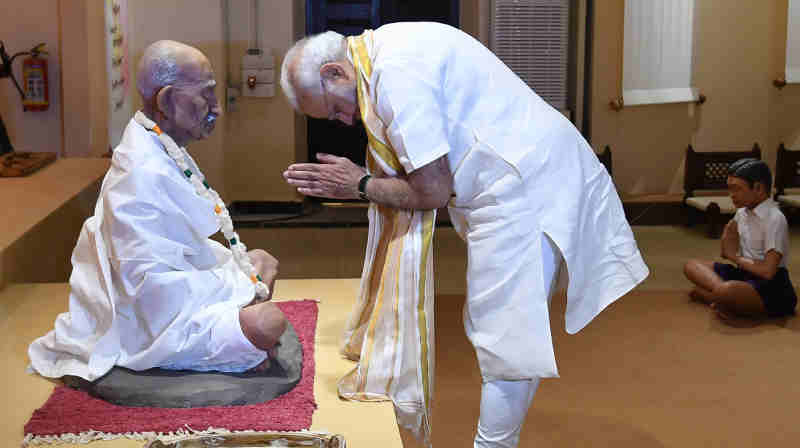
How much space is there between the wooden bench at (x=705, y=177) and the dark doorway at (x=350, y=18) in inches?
56.1

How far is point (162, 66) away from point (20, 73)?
3.76 metres

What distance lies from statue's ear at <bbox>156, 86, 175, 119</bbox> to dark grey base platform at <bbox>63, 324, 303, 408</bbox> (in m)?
0.68

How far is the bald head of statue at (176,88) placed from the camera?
2604mm

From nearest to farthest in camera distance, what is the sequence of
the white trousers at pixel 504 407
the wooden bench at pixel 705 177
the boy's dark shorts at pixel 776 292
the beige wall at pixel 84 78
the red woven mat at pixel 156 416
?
the red woven mat at pixel 156 416 < the white trousers at pixel 504 407 < the boy's dark shorts at pixel 776 292 < the wooden bench at pixel 705 177 < the beige wall at pixel 84 78

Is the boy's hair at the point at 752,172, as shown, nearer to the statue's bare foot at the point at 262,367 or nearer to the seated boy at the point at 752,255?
the seated boy at the point at 752,255

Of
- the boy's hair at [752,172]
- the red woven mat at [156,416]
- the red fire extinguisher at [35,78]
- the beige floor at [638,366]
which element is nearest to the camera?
the red woven mat at [156,416]

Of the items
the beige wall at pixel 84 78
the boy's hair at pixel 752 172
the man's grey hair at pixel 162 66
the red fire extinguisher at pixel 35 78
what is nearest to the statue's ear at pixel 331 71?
the man's grey hair at pixel 162 66

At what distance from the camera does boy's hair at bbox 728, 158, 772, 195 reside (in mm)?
4660

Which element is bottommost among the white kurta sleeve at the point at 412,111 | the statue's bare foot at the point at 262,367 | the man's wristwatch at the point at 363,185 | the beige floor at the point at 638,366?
the beige floor at the point at 638,366

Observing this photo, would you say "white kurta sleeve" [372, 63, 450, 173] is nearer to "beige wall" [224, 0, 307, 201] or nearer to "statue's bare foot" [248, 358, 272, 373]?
"statue's bare foot" [248, 358, 272, 373]

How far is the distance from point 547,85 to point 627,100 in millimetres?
433

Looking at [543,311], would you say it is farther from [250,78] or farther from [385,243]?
A: [250,78]

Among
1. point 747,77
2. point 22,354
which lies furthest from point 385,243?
point 747,77

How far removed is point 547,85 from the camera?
4.87 meters
